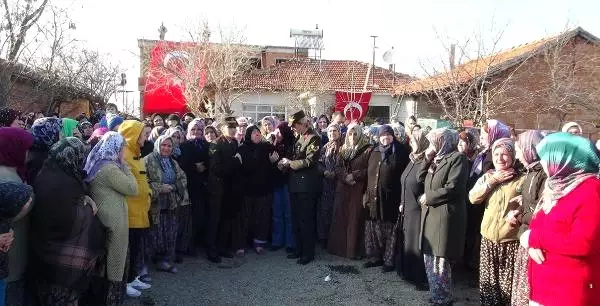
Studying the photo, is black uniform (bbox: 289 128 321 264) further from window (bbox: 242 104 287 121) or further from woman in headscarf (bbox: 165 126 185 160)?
window (bbox: 242 104 287 121)

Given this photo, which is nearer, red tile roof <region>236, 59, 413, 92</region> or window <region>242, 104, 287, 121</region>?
red tile roof <region>236, 59, 413, 92</region>

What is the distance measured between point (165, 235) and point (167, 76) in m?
18.4

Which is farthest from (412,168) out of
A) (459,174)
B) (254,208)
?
(254,208)

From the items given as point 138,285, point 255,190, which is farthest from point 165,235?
point 255,190

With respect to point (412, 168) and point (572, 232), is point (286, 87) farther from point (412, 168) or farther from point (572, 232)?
point (572, 232)

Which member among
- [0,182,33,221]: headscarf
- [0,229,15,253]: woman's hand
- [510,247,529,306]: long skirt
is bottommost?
[510,247,529,306]: long skirt

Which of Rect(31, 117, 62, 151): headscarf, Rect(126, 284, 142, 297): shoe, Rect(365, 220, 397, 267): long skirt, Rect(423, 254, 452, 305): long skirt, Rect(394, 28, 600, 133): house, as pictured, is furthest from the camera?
Rect(394, 28, 600, 133): house

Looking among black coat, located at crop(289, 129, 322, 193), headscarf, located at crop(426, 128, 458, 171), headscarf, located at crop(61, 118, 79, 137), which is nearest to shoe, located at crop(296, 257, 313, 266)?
black coat, located at crop(289, 129, 322, 193)

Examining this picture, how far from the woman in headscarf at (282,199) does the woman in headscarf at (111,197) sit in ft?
10.0

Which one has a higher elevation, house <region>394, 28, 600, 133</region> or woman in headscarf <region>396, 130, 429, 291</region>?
house <region>394, 28, 600, 133</region>

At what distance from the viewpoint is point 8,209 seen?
9.12ft

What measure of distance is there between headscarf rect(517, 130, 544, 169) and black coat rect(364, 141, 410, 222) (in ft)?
6.48

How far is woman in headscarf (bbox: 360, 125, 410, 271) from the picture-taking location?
5961 mm

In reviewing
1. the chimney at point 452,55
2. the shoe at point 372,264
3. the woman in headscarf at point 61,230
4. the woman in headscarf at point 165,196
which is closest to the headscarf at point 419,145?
the shoe at point 372,264
